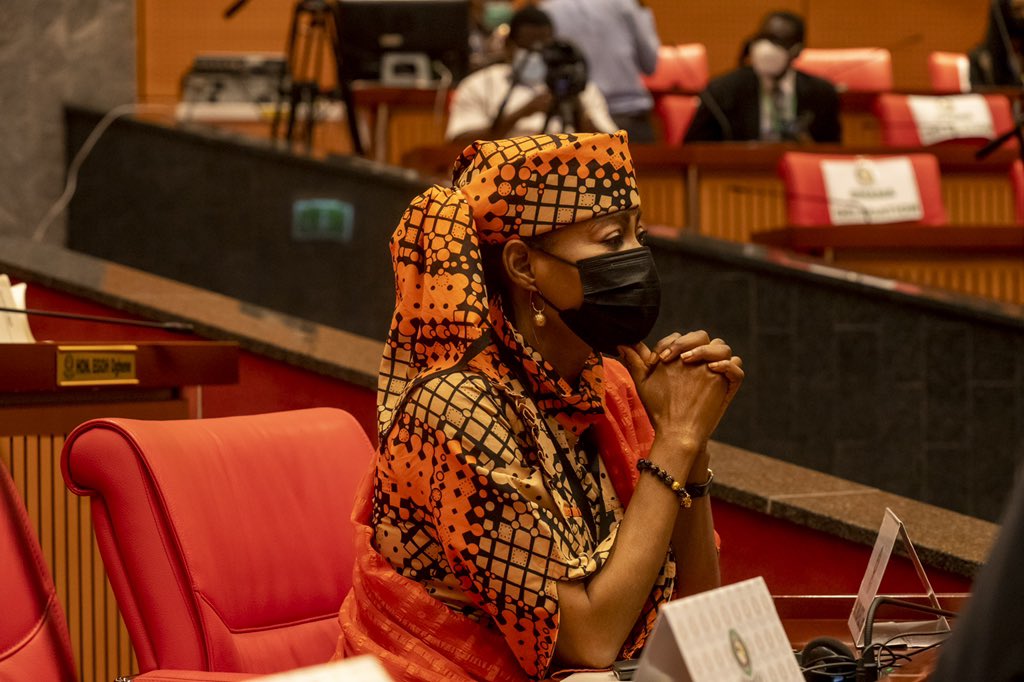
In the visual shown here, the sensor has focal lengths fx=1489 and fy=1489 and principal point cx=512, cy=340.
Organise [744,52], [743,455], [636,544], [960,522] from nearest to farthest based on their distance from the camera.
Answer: [636,544]
[960,522]
[743,455]
[744,52]

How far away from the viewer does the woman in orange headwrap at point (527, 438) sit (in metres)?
1.70

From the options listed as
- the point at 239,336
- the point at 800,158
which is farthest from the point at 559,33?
the point at 239,336

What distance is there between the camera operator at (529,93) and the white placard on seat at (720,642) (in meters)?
4.51

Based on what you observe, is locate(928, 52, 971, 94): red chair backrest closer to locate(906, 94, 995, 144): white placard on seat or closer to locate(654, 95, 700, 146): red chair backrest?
locate(906, 94, 995, 144): white placard on seat

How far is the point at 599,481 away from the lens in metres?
1.91

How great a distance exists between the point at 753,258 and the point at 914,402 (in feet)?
2.11

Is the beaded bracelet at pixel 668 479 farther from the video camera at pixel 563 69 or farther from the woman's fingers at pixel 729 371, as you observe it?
the video camera at pixel 563 69

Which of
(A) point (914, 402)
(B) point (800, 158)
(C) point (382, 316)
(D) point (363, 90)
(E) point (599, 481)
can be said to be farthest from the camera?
(D) point (363, 90)

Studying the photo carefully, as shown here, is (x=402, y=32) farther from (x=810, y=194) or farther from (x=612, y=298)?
(x=612, y=298)

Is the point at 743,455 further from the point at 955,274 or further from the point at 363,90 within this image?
the point at 363,90

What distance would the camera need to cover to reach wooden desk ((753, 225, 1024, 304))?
5328 mm

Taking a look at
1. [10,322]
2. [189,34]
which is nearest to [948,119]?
[189,34]

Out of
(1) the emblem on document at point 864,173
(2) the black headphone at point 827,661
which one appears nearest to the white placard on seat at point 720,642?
(2) the black headphone at point 827,661

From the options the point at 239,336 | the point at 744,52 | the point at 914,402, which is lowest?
the point at 914,402
